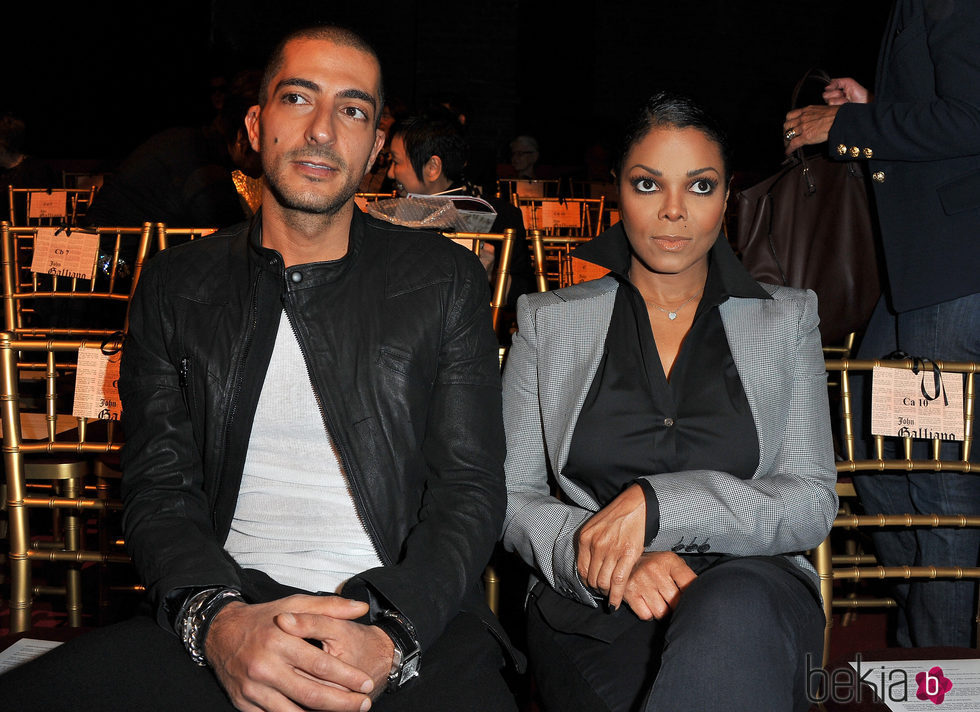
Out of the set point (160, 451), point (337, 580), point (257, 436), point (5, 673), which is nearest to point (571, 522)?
point (337, 580)

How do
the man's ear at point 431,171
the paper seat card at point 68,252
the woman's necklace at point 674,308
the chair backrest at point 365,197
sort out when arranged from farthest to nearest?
the man's ear at point 431,171, the chair backrest at point 365,197, the paper seat card at point 68,252, the woman's necklace at point 674,308

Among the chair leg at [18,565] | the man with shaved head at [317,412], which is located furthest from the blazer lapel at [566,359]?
the chair leg at [18,565]

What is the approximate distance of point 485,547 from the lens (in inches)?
57.7

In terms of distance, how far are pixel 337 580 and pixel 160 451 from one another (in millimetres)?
367

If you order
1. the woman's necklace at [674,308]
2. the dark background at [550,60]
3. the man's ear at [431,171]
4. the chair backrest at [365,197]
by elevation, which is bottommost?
the woman's necklace at [674,308]

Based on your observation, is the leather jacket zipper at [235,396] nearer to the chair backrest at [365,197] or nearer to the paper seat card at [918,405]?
the paper seat card at [918,405]

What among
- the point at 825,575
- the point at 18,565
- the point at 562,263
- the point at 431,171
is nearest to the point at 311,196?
the point at 18,565

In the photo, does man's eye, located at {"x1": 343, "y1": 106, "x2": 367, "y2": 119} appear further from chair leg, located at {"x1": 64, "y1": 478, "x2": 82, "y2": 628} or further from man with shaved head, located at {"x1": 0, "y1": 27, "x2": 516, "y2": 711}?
chair leg, located at {"x1": 64, "y1": 478, "x2": 82, "y2": 628}

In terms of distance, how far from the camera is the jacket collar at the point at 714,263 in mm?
1662

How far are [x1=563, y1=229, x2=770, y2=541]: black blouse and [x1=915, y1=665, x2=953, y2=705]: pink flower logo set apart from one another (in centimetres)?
41

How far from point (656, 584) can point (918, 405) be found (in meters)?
0.68

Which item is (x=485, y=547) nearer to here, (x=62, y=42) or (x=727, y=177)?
(x=727, y=177)

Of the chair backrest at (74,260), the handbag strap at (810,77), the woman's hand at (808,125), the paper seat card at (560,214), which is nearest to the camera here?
the woman's hand at (808,125)

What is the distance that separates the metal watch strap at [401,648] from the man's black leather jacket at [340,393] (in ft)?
0.42
